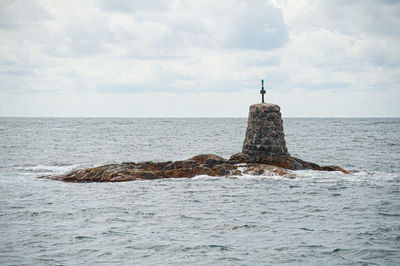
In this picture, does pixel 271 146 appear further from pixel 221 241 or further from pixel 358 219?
pixel 221 241

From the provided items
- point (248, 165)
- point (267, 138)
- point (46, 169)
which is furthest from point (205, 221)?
point (46, 169)

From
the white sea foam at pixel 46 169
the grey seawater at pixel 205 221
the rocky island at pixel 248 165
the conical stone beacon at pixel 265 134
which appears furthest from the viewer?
the white sea foam at pixel 46 169

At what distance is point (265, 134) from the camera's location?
73.6 ft

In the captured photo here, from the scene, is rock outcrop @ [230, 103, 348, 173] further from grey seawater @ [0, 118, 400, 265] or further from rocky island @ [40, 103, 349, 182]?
grey seawater @ [0, 118, 400, 265]

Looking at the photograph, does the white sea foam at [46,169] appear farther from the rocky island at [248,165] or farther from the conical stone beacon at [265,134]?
the conical stone beacon at [265,134]

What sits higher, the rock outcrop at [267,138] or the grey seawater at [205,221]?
the rock outcrop at [267,138]

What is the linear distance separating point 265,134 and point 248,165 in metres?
1.95

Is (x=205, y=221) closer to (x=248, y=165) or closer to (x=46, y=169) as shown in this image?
(x=248, y=165)

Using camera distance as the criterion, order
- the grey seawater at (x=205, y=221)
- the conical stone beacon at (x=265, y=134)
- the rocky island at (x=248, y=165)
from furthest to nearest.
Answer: the conical stone beacon at (x=265, y=134), the rocky island at (x=248, y=165), the grey seawater at (x=205, y=221)

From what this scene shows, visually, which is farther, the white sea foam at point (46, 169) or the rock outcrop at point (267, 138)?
the white sea foam at point (46, 169)

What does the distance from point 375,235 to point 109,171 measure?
1450 cm

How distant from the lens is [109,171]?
865 inches

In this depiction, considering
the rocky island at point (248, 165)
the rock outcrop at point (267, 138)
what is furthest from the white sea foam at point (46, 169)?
the rock outcrop at point (267, 138)

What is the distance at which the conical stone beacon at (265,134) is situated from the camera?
22.5 meters
